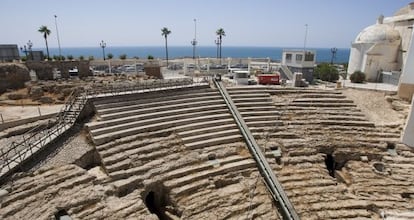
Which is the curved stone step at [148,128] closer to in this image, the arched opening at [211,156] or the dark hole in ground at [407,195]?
the arched opening at [211,156]

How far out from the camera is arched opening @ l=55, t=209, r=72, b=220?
8.50 meters

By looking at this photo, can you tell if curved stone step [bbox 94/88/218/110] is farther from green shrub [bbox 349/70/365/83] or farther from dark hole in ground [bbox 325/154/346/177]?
green shrub [bbox 349/70/365/83]

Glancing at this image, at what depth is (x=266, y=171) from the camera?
12.2 metres

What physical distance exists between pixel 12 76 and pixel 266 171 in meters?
26.3

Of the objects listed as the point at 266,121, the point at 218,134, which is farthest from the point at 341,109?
the point at 218,134

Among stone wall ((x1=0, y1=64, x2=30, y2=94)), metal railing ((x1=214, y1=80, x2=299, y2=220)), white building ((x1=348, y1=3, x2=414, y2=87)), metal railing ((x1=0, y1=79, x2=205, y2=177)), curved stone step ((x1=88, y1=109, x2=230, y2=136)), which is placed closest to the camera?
metal railing ((x1=0, y1=79, x2=205, y2=177))

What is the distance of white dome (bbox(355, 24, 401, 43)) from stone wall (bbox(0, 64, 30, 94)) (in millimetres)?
36451

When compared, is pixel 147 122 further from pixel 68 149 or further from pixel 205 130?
pixel 68 149

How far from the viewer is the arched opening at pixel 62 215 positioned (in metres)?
8.50

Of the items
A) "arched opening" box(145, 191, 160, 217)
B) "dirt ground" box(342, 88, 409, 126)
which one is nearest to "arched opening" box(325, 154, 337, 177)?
"dirt ground" box(342, 88, 409, 126)

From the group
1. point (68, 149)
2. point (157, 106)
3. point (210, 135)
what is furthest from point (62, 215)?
point (157, 106)

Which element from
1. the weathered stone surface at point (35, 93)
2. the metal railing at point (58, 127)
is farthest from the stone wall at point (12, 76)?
the metal railing at point (58, 127)

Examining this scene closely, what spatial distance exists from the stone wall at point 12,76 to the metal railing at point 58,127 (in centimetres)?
1462

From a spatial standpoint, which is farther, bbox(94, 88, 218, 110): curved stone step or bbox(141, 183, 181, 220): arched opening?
bbox(94, 88, 218, 110): curved stone step
